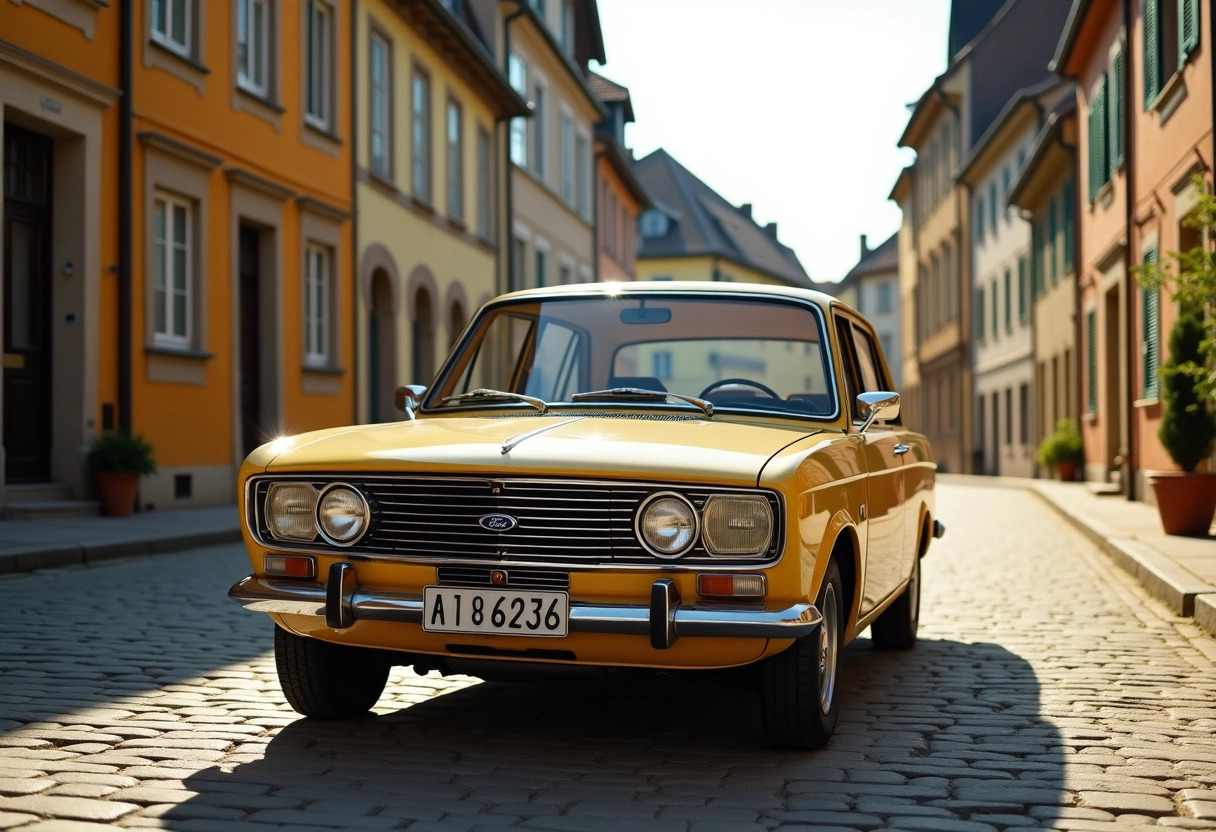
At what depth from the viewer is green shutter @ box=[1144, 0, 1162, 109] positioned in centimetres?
1941

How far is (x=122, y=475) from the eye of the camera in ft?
50.4

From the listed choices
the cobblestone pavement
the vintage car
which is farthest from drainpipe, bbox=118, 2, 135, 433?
the vintage car

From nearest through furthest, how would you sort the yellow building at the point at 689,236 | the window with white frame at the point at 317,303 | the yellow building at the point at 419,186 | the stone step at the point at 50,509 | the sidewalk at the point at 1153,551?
the sidewalk at the point at 1153,551 < the stone step at the point at 50,509 < the window with white frame at the point at 317,303 < the yellow building at the point at 419,186 < the yellow building at the point at 689,236

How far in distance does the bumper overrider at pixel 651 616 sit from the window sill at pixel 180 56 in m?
13.2

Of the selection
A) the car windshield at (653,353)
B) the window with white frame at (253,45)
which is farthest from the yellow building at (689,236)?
the car windshield at (653,353)

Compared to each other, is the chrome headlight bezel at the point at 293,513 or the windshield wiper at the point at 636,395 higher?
the windshield wiper at the point at 636,395

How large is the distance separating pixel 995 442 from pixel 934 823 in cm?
4208

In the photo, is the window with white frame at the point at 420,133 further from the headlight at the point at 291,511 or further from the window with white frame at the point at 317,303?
the headlight at the point at 291,511

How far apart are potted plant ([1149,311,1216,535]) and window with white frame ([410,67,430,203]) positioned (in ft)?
48.0

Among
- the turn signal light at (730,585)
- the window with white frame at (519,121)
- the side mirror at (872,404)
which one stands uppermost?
the window with white frame at (519,121)

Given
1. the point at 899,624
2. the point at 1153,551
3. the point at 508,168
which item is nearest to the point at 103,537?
the point at 899,624

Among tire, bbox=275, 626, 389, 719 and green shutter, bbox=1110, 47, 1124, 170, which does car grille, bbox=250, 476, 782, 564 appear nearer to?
tire, bbox=275, 626, 389, 719

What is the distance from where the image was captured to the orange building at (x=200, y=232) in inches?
607

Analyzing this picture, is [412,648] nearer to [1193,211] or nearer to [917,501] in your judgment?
[917,501]
